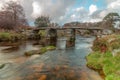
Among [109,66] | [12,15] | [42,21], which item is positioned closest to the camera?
[109,66]

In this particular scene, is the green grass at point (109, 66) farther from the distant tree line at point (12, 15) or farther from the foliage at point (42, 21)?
the foliage at point (42, 21)

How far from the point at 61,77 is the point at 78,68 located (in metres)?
5.24

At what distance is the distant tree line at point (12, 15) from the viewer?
3431 inches

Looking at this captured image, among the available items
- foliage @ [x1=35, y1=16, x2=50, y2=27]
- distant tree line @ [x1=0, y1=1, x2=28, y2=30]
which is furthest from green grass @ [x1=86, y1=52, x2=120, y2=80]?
foliage @ [x1=35, y1=16, x2=50, y2=27]

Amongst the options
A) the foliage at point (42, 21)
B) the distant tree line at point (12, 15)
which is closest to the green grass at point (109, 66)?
the distant tree line at point (12, 15)

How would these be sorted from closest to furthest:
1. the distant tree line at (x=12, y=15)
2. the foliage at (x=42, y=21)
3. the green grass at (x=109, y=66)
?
the green grass at (x=109, y=66)
the distant tree line at (x=12, y=15)
the foliage at (x=42, y=21)

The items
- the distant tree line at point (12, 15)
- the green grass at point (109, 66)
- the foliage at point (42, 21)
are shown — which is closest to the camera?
the green grass at point (109, 66)

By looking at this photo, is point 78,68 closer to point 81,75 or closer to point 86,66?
point 86,66

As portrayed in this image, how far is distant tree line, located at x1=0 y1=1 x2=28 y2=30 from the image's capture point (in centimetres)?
8714

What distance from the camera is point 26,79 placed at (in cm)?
2189

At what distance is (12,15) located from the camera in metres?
95.8

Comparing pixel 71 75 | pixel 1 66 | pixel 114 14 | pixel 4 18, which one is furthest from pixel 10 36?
pixel 114 14

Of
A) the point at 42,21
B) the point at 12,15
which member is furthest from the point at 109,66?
the point at 42,21

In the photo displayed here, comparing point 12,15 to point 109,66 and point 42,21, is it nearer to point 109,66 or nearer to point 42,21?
point 42,21
